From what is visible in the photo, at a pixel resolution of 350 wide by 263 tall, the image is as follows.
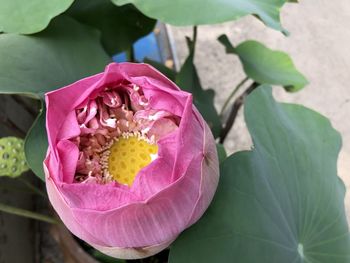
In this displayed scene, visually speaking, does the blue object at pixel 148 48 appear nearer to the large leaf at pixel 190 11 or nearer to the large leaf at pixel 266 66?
the large leaf at pixel 266 66

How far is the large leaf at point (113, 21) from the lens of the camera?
0.58m

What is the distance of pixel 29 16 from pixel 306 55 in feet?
2.95

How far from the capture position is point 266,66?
2.48 feet

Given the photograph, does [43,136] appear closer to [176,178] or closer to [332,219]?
[176,178]

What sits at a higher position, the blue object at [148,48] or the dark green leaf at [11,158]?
the dark green leaf at [11,158]

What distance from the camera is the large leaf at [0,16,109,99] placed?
45 cm

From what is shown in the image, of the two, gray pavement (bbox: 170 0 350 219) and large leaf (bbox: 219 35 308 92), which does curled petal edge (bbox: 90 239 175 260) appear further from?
gray pavement (bbox: 170 0 350 219)

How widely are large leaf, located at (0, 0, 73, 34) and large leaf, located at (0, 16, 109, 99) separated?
0.05 ft

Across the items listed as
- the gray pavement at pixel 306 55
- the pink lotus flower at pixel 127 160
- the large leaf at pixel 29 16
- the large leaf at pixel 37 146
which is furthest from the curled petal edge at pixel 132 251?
the gray pavement at pixel 306 55

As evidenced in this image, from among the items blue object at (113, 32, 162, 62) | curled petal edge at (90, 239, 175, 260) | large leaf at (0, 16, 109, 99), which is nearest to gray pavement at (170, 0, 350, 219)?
blue object at (113, 32, 162, 62)

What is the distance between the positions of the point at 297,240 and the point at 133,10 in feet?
1.23

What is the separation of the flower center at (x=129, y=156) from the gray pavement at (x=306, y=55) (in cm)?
68

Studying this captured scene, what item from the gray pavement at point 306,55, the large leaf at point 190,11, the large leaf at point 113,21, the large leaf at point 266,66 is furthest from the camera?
the gray pavement at point 306,55

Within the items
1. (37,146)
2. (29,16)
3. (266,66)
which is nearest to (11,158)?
(37,146)
